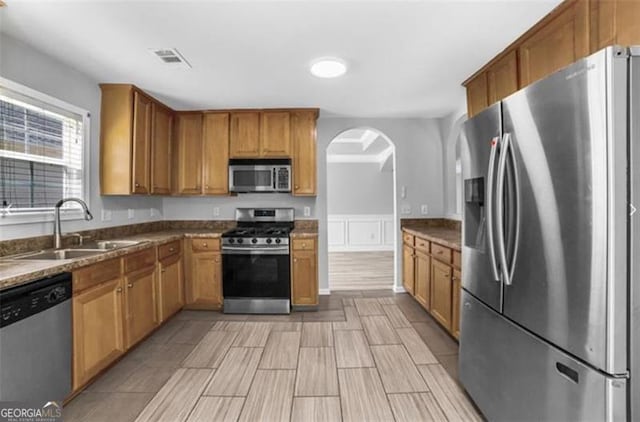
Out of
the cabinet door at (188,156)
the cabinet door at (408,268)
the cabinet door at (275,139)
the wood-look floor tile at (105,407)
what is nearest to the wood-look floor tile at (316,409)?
the wood-look floor tile at (105,407)

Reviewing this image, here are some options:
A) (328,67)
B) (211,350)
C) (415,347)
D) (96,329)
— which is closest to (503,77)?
(328,67)

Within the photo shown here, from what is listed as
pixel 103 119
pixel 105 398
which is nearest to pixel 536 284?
pixel 105 398

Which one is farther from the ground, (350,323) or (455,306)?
(455,306)

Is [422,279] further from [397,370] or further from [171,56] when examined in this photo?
Answer: [171,56]

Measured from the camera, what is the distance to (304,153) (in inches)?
149

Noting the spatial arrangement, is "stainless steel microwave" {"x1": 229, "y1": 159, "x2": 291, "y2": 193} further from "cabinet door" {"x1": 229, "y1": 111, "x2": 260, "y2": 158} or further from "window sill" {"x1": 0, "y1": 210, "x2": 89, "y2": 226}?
"window sill" {"x1": 0, "y1": 210, "x2": 89, "y2": 226}

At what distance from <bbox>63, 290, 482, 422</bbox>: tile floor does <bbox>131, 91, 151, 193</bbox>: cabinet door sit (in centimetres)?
151

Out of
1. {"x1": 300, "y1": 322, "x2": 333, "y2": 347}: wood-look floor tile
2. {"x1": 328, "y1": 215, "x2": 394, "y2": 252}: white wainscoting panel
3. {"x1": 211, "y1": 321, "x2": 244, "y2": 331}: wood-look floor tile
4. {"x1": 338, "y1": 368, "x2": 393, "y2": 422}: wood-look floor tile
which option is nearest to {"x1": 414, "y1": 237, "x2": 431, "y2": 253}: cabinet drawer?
{"x1": 300, "y1": 322, "x2": 333, "y2": 347}: wood-look floor tile

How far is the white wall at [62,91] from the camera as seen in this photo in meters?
2.10

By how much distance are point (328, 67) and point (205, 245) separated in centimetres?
236

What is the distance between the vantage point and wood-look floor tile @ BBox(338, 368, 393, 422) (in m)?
1.80

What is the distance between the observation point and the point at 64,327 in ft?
5.90

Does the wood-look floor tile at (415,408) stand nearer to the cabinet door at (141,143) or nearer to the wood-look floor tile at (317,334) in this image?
the wood-look floor tile at (317,334)

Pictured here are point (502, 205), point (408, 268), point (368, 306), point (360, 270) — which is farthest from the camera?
point (360, 270)
